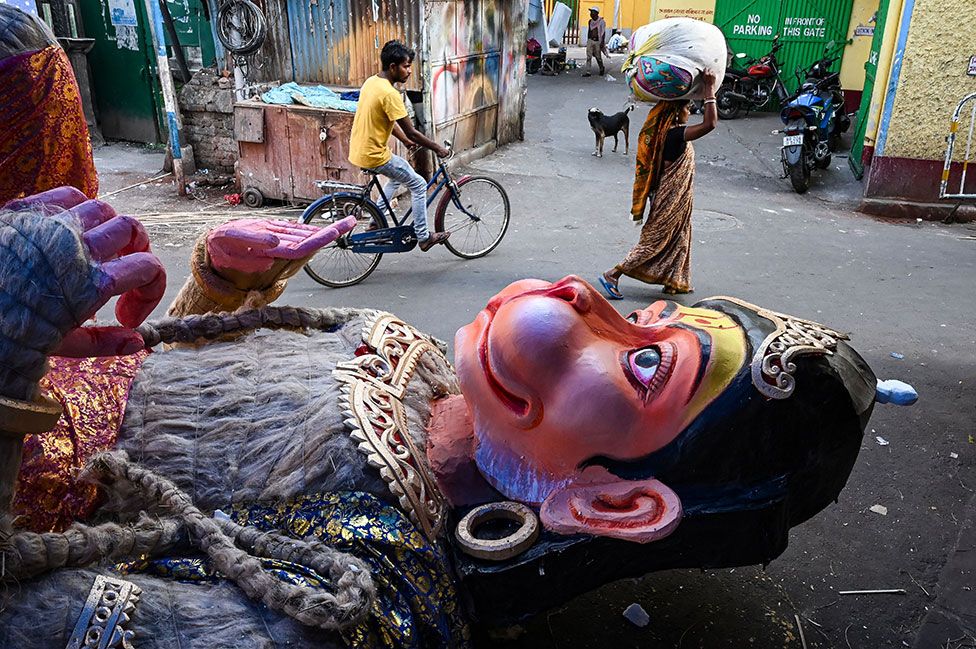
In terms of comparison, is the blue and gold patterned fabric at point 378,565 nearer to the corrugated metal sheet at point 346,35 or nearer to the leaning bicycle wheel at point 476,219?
the leaning bicycle wheel at point 476,219

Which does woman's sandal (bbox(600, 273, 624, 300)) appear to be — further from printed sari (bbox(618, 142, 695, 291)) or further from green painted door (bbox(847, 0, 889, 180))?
green painted door (bbox(847, 0, 889, 180))

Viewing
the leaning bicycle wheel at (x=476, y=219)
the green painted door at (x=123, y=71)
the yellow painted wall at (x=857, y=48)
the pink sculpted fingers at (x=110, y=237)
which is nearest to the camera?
the pink sculpted fingers at (x=110, y=237)

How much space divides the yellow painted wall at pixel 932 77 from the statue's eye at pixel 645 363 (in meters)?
7.74

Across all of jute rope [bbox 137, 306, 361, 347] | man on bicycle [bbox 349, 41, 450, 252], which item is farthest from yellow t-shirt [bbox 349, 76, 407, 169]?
jute rope [bbox 137, 306, 361, 347]

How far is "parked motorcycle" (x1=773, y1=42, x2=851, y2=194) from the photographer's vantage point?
924 cm

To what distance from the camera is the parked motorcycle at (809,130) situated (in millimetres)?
9242

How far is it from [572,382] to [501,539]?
38cm

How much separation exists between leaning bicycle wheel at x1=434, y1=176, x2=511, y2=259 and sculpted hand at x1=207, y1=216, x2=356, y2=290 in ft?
15.4

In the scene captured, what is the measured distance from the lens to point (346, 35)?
8.94 meters

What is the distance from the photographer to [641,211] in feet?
18.7

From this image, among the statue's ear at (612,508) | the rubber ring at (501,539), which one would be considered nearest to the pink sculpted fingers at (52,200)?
the rubber ring at (501,539)

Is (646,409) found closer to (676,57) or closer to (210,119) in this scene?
(676,57)

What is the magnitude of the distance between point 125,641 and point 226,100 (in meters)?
8.79

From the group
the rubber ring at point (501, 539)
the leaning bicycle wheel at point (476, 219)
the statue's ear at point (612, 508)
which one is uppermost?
the statue's ear at point (612, 508)
